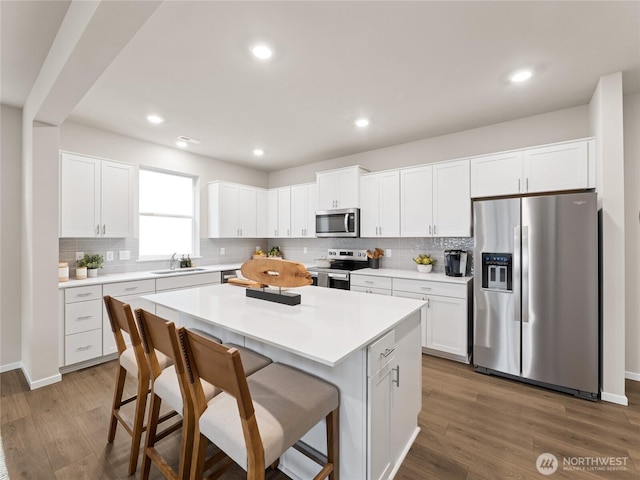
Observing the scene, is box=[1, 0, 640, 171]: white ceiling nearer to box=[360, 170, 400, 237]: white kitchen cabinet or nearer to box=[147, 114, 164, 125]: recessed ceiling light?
box=[147, 114, 164, 125]: recessed ceiling light

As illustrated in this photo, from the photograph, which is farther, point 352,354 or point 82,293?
point 82,293

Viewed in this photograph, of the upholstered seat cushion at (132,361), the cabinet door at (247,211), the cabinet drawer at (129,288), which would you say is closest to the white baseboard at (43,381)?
the cabinet drawer at (129,288)

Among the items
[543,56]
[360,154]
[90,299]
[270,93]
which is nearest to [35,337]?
[90,299]

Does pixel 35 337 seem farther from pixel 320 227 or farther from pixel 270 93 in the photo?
pixel 320 227

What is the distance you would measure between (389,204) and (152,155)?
3.37 metres

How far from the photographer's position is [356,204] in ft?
13.9

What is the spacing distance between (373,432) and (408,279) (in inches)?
89.2

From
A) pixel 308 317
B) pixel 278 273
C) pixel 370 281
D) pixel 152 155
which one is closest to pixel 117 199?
pixel 152 155

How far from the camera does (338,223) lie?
4.36 metres

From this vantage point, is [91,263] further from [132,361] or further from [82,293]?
[132,361]

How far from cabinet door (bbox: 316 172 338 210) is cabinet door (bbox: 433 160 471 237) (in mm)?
1477

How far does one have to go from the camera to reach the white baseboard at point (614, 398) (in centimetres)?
235

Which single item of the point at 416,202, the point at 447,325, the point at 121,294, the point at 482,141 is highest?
the point at 482,141

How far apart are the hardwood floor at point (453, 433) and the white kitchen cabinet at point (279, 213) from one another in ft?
10.5
